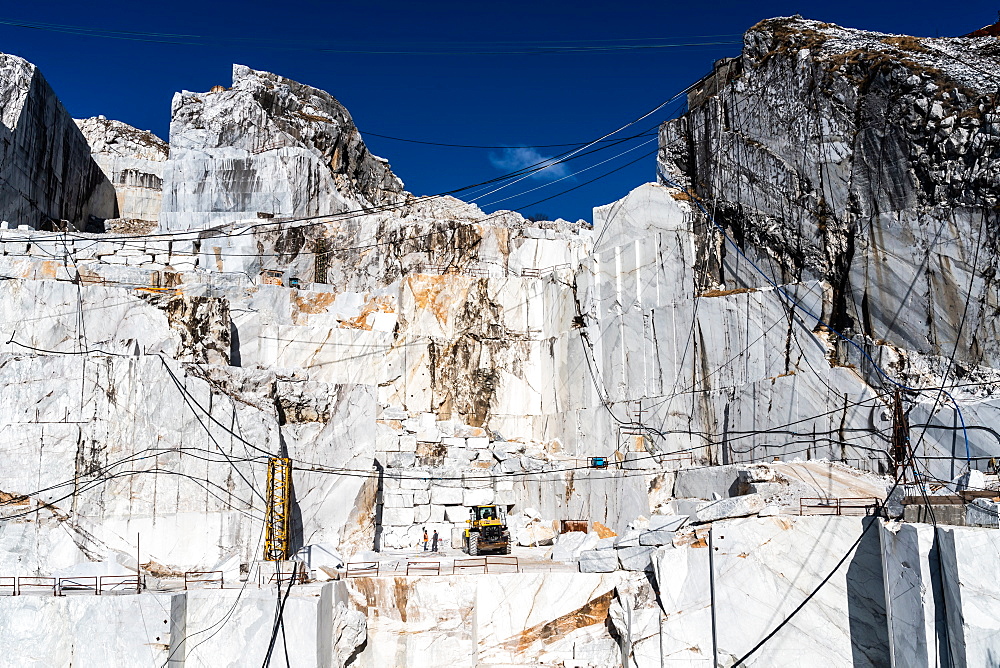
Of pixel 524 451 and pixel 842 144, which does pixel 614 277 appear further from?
pixel 842 144

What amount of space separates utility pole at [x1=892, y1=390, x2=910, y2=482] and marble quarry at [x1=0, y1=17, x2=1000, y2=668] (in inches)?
10.3

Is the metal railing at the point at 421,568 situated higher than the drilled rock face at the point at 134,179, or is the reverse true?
the drilled rock face at the point at 134,179

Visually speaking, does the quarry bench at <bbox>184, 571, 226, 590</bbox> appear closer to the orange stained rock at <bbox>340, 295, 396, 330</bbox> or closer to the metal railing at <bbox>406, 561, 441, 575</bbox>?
the metal railing at <bbox>406, 561, 441, 575</bbox>

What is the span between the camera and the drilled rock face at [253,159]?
37.3 meters

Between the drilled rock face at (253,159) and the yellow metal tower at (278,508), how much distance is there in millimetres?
15331

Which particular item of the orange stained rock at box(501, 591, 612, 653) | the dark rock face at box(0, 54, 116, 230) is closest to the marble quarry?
the orange stained rock at box(501, 591, 612, 653)

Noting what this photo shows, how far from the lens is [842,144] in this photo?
77.9 feet

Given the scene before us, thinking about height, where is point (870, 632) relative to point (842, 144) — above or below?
below

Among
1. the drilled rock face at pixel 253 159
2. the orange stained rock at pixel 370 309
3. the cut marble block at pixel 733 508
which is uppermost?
the drilled rock face at pixel 253 159

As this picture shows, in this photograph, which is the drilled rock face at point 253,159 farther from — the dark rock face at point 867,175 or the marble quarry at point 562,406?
the dark rock face at point 867,175

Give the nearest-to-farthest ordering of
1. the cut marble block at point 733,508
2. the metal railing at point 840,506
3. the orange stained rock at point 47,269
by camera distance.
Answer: the metal railing at point 840,506 < the cut marble block at point 733,508 < the orange stained rock at point 47,269

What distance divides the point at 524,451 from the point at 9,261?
65.2 ft

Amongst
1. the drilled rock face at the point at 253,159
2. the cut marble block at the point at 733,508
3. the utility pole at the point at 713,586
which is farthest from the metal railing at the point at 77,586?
the drilled rock face at the point at 253,159

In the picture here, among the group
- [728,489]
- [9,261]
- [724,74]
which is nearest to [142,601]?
[728,489]
